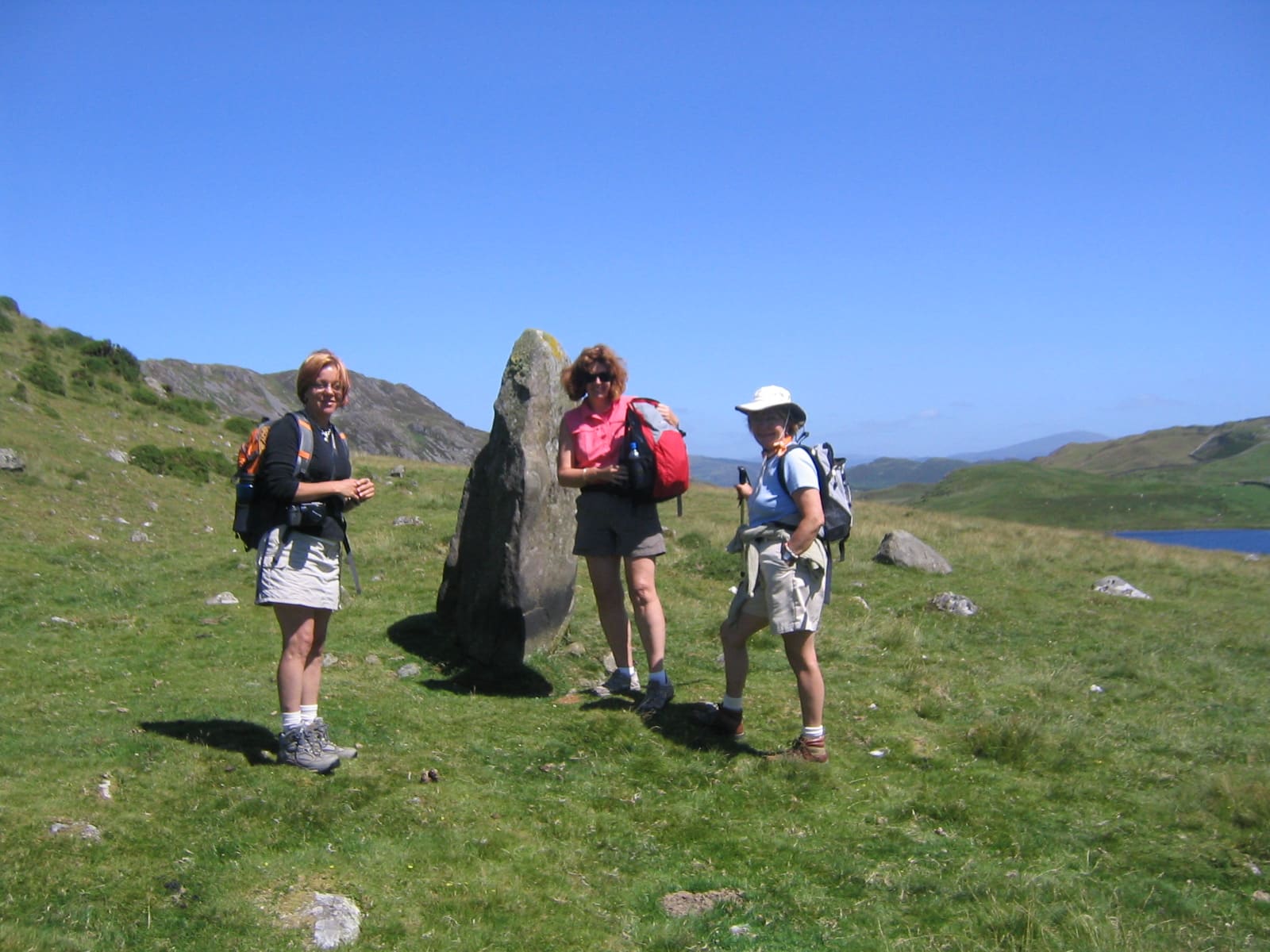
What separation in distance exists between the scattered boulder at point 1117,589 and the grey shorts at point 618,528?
38.5 feet

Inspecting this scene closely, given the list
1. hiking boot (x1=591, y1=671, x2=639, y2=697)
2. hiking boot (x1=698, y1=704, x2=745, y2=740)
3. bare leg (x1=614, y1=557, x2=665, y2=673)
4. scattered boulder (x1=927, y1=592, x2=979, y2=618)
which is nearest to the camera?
hiking boot (x1=698, y1=704, x2=745, y2=740)

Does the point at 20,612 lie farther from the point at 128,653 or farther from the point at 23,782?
the point at 23,782

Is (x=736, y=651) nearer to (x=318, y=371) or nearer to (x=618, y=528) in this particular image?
(x=618, y=528)

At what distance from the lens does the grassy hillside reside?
15.1ft

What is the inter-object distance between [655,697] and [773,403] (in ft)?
8.74

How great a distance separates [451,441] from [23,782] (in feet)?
332

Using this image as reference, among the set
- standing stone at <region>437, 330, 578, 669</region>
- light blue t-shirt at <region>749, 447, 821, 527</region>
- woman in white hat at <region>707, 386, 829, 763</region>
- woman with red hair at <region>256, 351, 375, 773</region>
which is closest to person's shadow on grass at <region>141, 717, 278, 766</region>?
woman with red hair at <region>256, 351, 375, 773</region>

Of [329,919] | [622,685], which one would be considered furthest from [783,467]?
[329,919]

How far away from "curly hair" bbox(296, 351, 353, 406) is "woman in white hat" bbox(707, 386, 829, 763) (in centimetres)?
267

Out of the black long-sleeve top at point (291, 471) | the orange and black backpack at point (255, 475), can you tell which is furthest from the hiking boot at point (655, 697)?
the orange and black backpack at point (255, 475)

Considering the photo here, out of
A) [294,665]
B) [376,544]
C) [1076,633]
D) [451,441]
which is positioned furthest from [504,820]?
[451,441]

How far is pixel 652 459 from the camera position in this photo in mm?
7602

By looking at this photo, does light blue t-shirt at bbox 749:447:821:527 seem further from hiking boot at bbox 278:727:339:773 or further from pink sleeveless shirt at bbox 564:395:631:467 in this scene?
hiking boot at bbox 278:727:339:773

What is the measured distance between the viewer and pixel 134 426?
23.8m
